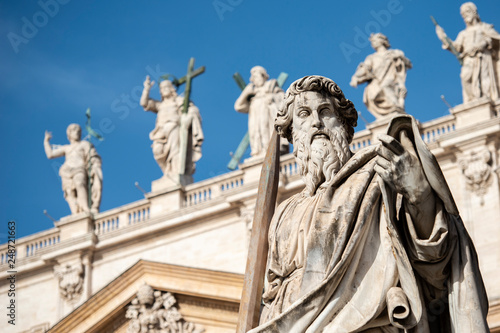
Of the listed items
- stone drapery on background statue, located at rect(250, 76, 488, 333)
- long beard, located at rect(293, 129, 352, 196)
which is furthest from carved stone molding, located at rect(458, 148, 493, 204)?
stone drapery on background statue, located at rect(250, 76, 488, 333)

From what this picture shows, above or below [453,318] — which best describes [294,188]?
above

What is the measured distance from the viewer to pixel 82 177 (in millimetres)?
25719

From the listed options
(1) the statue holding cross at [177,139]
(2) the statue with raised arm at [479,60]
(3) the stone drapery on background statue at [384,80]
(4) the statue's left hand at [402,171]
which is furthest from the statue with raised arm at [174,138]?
(4) the statue's left hand at [402,171]

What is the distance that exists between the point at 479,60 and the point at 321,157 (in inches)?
680

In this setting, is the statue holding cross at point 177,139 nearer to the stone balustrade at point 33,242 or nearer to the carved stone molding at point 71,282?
the carved stone molding at point 71,282

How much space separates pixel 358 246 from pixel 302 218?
1.13 ft

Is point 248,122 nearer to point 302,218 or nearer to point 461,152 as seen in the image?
point 461,152

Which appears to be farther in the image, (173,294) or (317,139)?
(173,294)

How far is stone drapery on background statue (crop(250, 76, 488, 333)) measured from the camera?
4.71 m

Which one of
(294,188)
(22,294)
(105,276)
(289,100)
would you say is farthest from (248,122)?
(289,100)

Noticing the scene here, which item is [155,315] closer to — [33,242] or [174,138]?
[174,138]

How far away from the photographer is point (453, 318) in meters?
4.73

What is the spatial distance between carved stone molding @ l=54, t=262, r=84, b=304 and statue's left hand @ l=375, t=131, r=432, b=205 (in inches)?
799

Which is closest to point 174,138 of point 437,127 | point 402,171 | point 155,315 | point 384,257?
point 155,315
